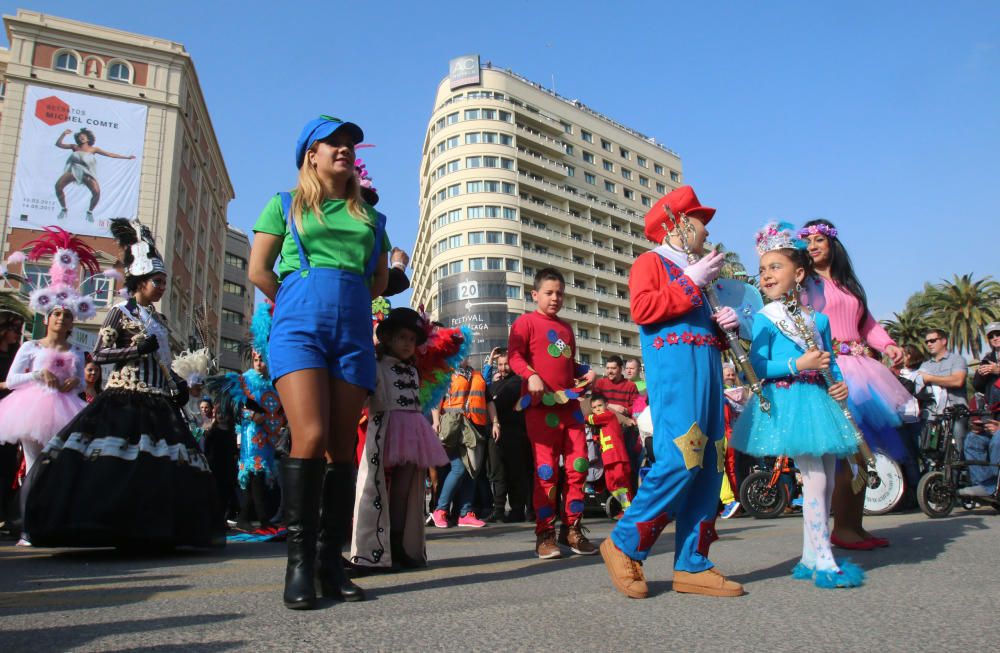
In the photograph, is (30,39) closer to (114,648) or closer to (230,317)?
(230,317)

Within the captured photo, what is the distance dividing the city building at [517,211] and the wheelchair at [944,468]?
56.5m

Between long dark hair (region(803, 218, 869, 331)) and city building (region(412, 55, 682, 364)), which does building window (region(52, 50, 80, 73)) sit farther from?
long dark hair (region(803, 218, 869, 331))

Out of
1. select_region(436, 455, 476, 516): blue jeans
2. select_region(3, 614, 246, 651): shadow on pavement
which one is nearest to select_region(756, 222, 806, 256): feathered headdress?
select_region(3, 614, 246, 651): shadow on pavement

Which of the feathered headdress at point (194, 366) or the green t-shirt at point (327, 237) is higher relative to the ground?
the feathered headdress at point (194, 366)

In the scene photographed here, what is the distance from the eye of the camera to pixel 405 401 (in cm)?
436

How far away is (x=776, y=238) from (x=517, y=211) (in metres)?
66.6

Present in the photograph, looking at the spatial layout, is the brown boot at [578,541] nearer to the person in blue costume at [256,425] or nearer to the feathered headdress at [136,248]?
the person in blue costume at [256,425]

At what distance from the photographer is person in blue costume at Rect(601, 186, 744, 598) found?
3.12 metres

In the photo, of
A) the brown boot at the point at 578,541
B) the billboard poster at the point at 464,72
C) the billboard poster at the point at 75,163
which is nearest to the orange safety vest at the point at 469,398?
the brown boot at the point at 578,541

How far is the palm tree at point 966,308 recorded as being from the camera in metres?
39.2

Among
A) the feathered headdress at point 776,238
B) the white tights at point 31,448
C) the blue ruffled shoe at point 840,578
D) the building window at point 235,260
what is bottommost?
the blue ruffled shoe at point 840,578

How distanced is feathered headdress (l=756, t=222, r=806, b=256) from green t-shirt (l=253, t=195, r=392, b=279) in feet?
7.35

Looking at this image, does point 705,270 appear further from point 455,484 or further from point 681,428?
point 455,484

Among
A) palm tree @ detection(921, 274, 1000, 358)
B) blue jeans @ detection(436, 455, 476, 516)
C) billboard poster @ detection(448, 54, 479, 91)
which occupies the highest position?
billboard poster @ detection(448, 54, 479, 91)
